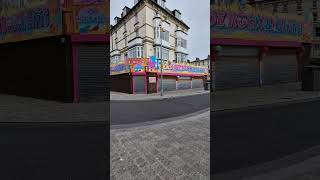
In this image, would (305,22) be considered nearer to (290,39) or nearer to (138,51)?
(290,39)

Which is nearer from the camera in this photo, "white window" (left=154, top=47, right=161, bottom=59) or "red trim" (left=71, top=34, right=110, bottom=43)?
"red trim" (left=71, top=34, right=110, bottom=43)

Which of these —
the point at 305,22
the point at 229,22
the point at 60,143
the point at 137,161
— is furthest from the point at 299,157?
the point at 305,22

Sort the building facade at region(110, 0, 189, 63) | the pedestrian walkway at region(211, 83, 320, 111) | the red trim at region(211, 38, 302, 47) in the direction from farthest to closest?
the red trim at region(211, 38, 302, 47) < the pedestrian walkway at region(211, 83, 320, 111) < the building facade at region(110, 0, 189, 63)

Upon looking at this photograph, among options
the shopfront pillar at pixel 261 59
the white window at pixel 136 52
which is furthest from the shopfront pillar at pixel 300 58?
the white window at pixel 136 52

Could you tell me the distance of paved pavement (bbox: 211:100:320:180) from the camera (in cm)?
332

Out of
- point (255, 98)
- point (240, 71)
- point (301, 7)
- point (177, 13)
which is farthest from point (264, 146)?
point (301, 7)

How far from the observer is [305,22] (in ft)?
79.2

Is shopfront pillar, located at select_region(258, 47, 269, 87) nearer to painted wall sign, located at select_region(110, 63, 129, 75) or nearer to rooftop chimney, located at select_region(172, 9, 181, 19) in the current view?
rooftop chimney, located at select_region(172, 9, 181, 19)

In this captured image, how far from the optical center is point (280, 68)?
2244 centimetres

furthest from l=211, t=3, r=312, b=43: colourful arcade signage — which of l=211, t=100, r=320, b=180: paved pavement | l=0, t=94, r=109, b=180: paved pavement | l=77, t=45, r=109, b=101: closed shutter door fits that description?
l=77, t=45, r=109, b=101: closed shutter door

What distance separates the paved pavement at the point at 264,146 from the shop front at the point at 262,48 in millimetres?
10767

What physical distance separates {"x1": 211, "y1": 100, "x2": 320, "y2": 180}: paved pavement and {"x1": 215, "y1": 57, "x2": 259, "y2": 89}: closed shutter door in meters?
12.0

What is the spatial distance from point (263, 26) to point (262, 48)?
183cm

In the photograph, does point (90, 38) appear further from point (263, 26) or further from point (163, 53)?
point (263, 26)
